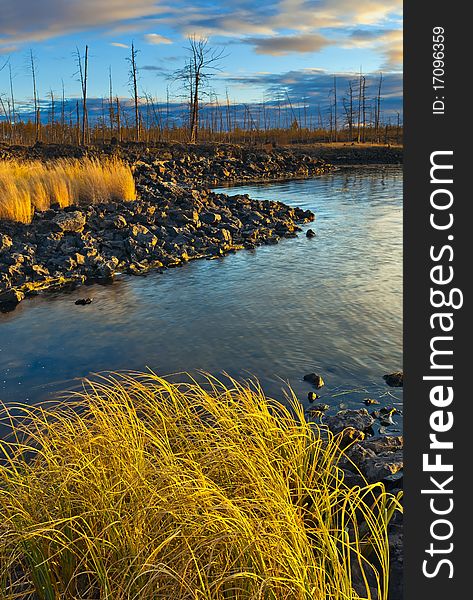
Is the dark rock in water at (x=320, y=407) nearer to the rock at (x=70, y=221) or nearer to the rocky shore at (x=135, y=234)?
the rocky shore at (x=135, y=234)

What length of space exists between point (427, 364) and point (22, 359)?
653cm

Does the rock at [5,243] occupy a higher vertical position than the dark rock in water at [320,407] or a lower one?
higher

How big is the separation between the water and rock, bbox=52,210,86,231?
9.87 ft

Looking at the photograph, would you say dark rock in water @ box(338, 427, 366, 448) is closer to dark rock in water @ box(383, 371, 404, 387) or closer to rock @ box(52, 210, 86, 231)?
dark rock in water @ box(383, 371, 404, 387)

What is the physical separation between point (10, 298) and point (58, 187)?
24.0 feet

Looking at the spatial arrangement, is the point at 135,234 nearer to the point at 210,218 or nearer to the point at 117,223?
the point at 117,223

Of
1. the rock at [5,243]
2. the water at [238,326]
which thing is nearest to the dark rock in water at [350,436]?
the water at [238,326]

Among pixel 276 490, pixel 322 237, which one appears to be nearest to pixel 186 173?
A: pixel 322 237

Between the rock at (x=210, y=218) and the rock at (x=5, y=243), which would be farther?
the rock at (x=210, y=218)

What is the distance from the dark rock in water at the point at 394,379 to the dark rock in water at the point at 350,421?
3.14 feet

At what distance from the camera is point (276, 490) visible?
3262 millimetres

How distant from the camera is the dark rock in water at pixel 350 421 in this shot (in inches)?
213

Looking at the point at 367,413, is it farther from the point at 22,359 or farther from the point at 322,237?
the point at 322,237

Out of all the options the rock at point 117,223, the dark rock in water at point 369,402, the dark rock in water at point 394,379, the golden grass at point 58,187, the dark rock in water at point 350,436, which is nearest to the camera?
the dark rock in water at point 350,436
